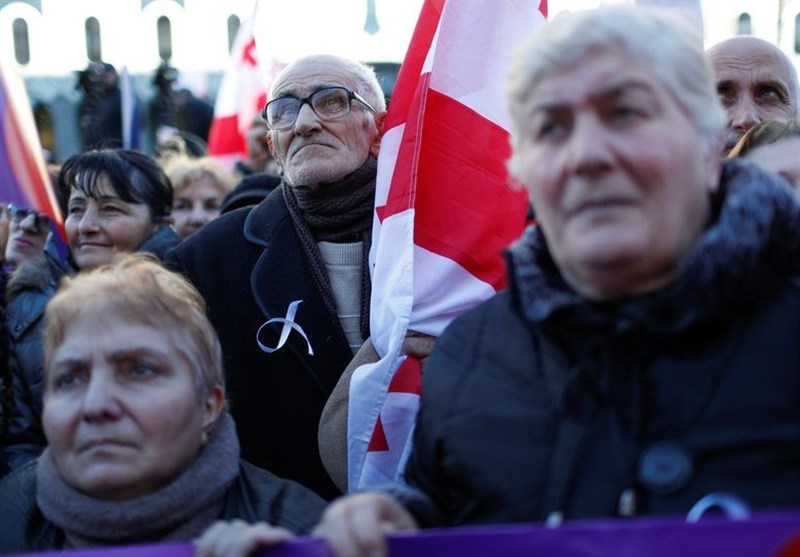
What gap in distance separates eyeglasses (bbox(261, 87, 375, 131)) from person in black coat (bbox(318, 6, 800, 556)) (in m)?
1.96

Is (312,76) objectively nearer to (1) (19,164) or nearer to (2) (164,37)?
(1) (19,164)

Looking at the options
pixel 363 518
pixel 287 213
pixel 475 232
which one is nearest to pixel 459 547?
pixel 363 518

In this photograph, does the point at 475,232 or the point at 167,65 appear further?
the point at 167,65

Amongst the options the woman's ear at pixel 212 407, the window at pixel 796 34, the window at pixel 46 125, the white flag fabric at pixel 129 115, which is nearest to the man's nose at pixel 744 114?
the woman's ear at pixel 212 407

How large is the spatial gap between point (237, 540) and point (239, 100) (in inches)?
264

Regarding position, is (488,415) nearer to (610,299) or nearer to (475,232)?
(610,299)

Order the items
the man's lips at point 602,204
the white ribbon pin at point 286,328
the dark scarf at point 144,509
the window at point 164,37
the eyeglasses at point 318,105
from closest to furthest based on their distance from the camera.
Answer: the man's lips at point 602,204 → the dark scarf at point 144,509 → the white ribbon pin at point 286,328 → the eyeglasses at point 318,105 → the window at point 164,37

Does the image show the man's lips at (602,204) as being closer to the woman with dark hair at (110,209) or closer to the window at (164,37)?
the woman with dark hair at (110,209)

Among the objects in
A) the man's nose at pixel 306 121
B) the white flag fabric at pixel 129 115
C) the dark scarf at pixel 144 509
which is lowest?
the white flag fabric at pixel 129 115

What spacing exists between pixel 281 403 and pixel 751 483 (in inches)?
81.1

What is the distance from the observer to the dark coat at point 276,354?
365 centimetres

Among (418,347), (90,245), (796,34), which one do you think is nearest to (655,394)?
(418,347)

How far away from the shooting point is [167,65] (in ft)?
A: 37.0

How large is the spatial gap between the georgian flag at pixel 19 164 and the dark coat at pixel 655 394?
2.91 m
